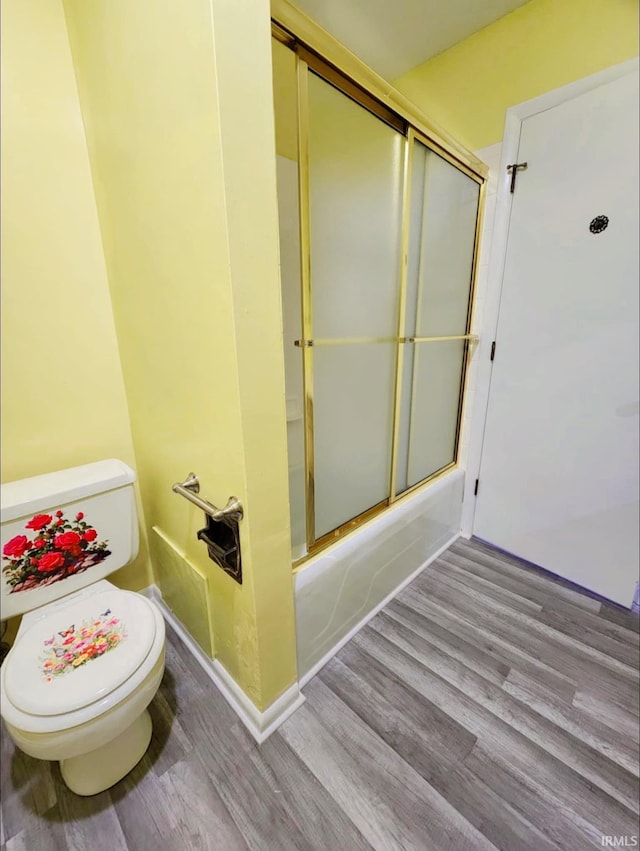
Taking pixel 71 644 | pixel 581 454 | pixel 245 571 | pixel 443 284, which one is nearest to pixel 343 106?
pixel 443 284

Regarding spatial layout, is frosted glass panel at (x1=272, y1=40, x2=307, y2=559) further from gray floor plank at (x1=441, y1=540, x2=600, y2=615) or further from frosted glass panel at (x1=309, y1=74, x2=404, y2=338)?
gray floor plank at (x1=441, y1=540, x2=600, y2=615)

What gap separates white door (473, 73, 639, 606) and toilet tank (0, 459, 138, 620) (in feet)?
5.92

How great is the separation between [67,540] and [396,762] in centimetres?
124

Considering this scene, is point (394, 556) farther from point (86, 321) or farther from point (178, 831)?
point (86, 321)

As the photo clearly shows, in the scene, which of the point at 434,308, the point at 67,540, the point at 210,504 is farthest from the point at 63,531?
the point at 434,308

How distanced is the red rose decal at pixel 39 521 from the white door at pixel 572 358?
196 cm

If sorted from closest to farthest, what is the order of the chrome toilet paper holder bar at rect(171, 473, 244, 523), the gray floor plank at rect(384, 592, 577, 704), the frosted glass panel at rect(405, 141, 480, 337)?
the chrome toilet paper holder bar at rect(171, 473, 244, 523) < the gray floor plank at rect(384, 592, 577, 704) < the frosted glass panel at rect(405, 141, 480, 337)

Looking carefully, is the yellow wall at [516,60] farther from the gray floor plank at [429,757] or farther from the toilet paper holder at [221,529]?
the gray floor plank at [429,757]

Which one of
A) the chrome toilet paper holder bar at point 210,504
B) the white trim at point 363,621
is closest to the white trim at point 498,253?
the white trim at point 363,621

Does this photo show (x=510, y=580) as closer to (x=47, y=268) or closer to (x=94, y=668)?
(x=94, y=668)

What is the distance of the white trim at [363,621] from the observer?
130 cm

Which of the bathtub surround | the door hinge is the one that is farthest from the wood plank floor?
the door hinge

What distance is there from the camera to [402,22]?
141 cm

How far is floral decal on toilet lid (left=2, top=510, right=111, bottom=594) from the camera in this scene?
1027 mm
